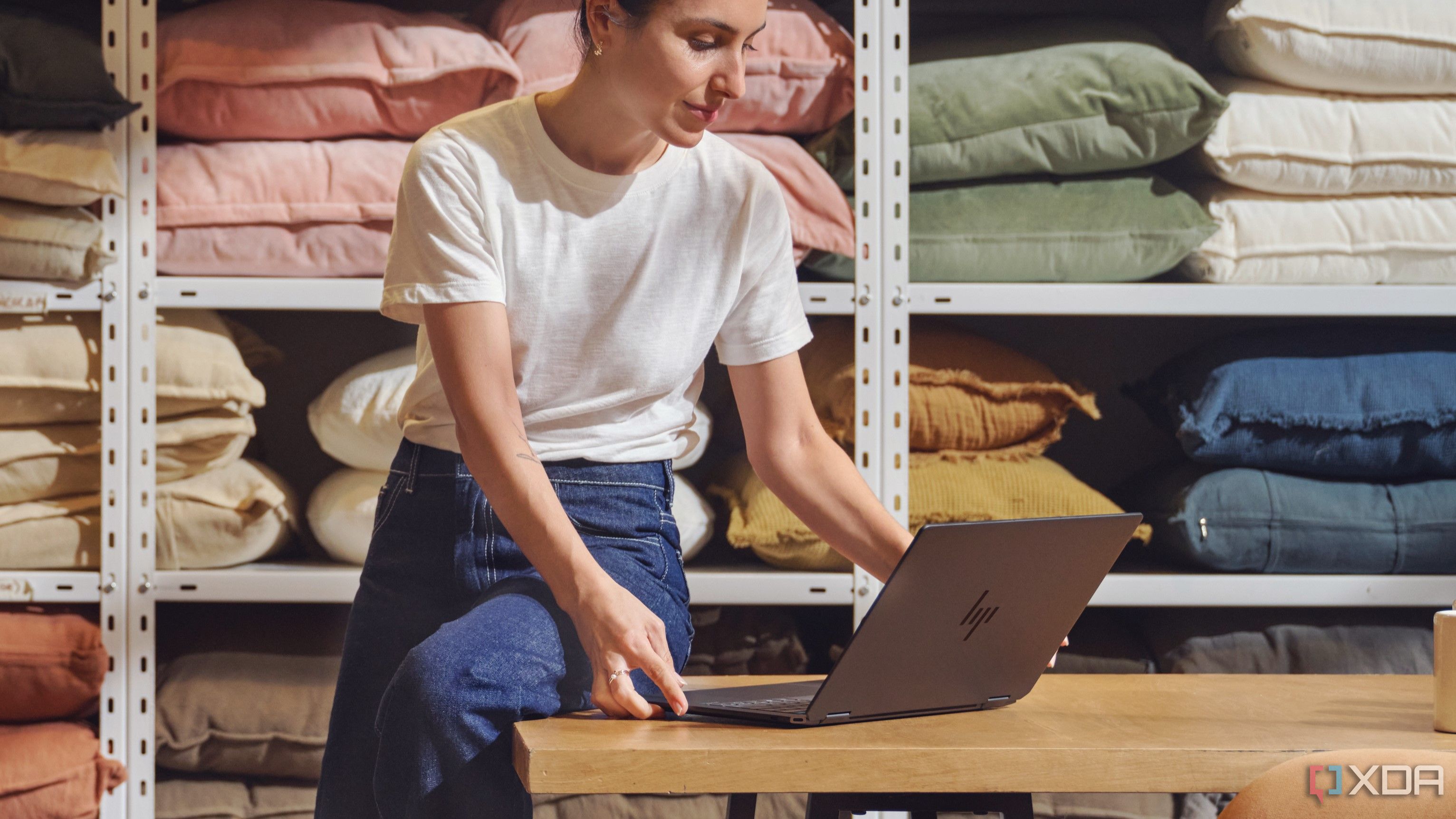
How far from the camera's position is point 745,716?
0.74 meters

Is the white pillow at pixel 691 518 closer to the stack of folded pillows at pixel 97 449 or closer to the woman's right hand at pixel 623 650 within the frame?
the stack of folded pillows at pixel 97 449

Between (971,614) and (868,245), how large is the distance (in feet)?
2.81

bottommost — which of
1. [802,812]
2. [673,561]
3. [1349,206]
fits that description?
[802,812]

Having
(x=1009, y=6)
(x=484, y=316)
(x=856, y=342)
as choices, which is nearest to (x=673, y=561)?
(x=484, y=316)

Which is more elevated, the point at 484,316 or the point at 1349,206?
the point at 1349,206

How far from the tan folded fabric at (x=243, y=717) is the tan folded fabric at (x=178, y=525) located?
147mm

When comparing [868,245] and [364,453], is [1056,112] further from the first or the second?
[364,453]

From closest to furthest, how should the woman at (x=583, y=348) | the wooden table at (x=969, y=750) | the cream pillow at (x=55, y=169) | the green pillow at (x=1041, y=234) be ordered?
the wooden table at (x=969, y=750)
the woman at (x=583, y=348)
the cream pillow at (x=55, y=169)
the green pillow at (x=1041, y=234)

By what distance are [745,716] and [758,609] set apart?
928 millimetres

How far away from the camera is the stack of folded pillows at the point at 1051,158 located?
60.4 inches

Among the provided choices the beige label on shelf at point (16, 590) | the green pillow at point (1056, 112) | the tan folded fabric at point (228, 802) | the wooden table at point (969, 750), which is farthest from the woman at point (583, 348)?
the beige label on shelf at point (16, 590)

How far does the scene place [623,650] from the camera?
78 cm

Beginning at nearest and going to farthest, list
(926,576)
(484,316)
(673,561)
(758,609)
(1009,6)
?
(926,576), (484,316), (673,561), (758,609), (1009,6)

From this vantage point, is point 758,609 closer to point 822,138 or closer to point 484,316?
point 822,138
